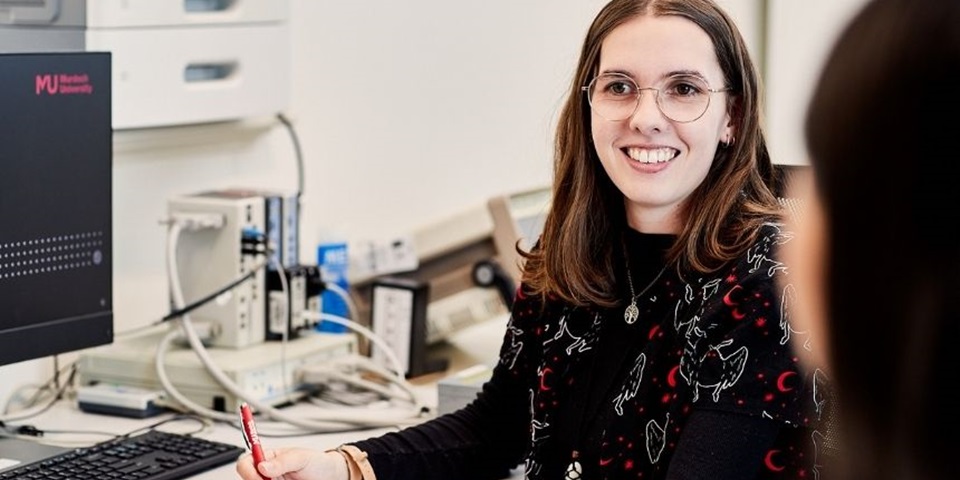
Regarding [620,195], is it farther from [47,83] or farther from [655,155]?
[47,83]

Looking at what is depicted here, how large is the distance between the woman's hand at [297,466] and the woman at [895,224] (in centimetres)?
106

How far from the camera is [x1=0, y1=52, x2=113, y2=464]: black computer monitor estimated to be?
185 centimetres

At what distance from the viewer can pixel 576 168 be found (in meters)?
1.95

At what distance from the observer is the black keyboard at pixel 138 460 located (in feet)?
5.97

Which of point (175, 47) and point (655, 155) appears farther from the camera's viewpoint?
point (175, 47)

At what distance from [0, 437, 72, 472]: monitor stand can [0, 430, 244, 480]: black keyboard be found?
0.04 metres

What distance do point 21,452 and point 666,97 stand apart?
3.25 ft

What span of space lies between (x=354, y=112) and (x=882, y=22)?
2322 millimetres

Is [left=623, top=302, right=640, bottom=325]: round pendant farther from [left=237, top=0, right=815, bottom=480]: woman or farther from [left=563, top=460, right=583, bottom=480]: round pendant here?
[left=563, top=460, right=583, bottom=480]: round pendant

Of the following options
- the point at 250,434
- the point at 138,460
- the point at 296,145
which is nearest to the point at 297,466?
the point at 250,434

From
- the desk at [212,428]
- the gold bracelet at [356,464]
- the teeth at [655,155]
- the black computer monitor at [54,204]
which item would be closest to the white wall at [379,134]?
the desk at [212,428]

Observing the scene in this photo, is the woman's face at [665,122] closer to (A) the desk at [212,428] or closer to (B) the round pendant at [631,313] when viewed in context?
(B) the round pendant at [631,313]

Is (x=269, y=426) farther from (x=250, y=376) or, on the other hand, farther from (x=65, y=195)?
(x=65, y=195)

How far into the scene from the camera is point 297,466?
171cm
